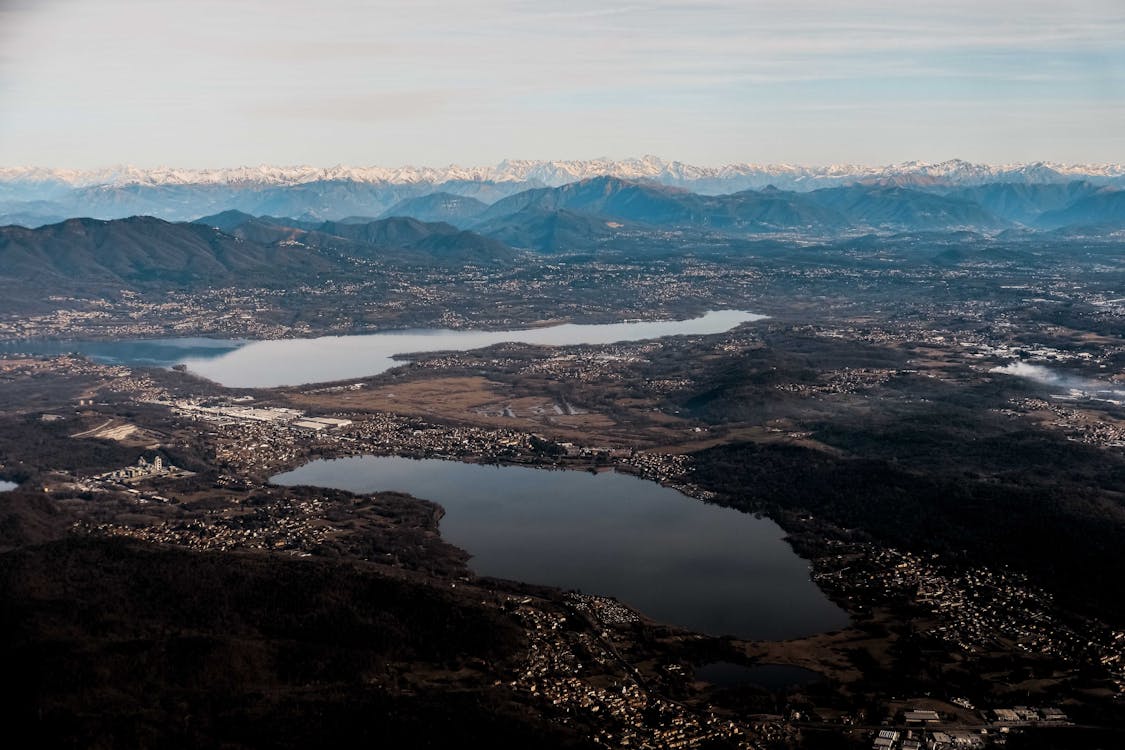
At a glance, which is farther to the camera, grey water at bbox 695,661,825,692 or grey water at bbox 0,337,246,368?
grey water at bbox 0,337,246,368

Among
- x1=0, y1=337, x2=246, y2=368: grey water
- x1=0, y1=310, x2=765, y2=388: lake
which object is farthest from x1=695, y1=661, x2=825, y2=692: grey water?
x1=0, y1=337, x2=246, y2=368: grey water

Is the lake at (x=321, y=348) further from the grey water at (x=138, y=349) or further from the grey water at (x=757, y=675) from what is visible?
the grey water at (x=757, y=675)

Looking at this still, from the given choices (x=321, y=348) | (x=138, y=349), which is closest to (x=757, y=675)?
(x=321, y=348)

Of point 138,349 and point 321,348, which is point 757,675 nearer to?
point 321,348

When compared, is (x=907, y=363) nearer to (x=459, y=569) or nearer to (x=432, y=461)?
(x=432, y=461)

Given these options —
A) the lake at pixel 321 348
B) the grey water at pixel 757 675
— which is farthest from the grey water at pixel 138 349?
the grey water at pixel 757 675

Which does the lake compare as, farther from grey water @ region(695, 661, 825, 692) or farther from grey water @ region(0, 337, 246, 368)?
grey water @ region(695, 661, 825, 692)

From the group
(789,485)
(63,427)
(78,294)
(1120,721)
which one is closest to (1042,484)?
(789,485)
